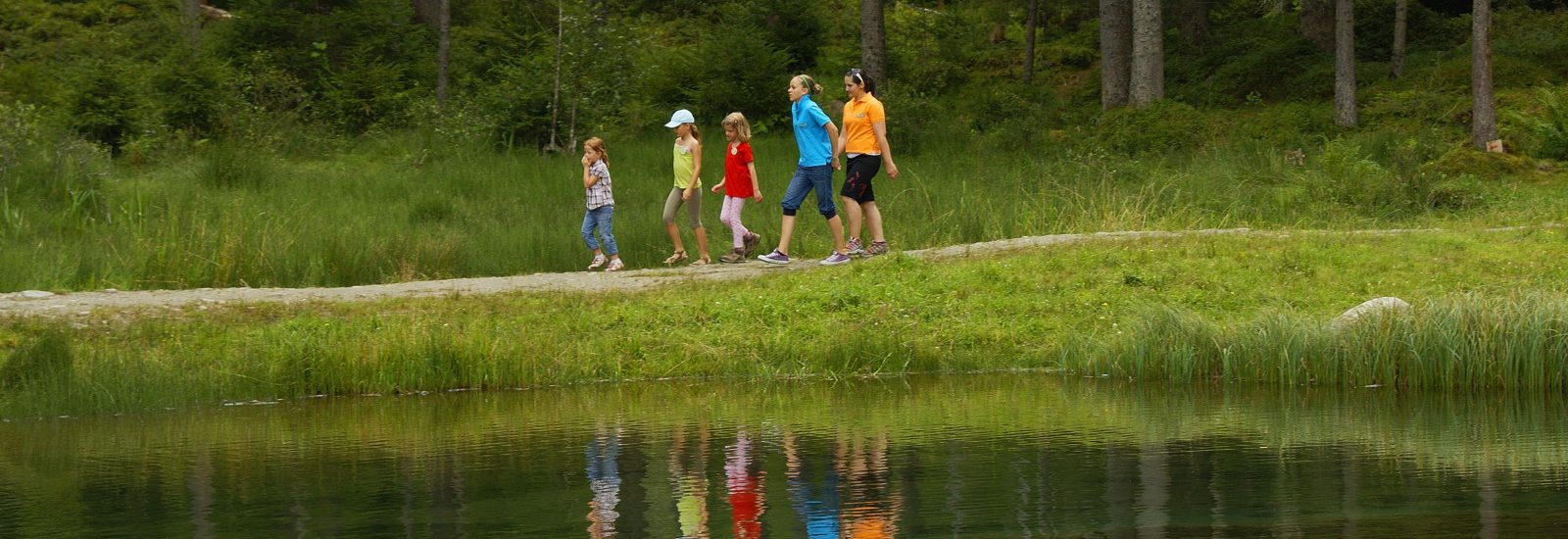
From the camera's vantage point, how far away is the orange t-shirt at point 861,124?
598 inches

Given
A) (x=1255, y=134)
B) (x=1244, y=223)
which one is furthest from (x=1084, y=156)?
(x=1244, y=223)

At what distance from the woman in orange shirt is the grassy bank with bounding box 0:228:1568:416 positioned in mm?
733

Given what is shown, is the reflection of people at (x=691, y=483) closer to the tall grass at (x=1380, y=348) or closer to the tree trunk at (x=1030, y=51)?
the tall grass at (x=1380, y=348)

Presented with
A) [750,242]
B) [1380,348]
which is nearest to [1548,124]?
[750,242]

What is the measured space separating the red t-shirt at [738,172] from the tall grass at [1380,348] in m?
5.23

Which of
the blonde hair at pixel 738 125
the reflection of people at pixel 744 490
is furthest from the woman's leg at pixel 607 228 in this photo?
the reflection of people at pixel 744 490

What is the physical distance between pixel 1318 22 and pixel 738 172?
67.0ft

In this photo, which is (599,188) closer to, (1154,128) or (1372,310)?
(1372,310)

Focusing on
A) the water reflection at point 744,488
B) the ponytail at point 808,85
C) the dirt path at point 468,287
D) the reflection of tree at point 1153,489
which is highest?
the ponytail at point 808,85

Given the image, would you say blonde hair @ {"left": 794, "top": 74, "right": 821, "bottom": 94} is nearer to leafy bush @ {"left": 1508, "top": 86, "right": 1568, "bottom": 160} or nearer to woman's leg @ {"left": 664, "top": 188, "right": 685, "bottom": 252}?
woman's leg @ {"left": 664, "top": 188, "right": 685, "bottom": 252}

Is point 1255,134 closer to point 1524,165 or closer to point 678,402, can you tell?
point 1524,165

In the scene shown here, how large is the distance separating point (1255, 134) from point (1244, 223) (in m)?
8.92

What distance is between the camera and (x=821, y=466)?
7.88 m

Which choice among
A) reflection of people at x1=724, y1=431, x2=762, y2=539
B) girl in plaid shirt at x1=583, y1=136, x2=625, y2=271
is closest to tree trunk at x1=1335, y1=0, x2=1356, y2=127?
girl in plaid shirt at x1=583, y1=136, x2=625, y2=271
